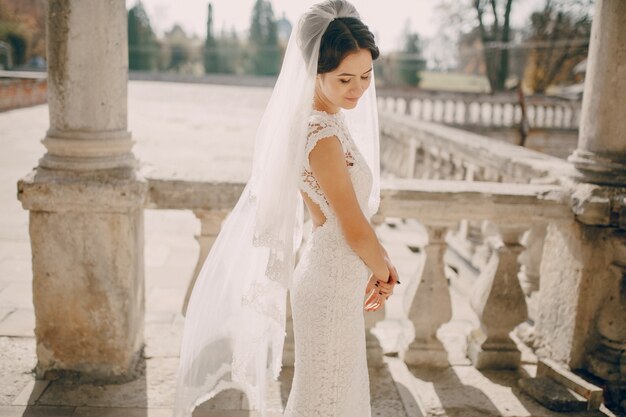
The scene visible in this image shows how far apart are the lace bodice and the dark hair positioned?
16 cm

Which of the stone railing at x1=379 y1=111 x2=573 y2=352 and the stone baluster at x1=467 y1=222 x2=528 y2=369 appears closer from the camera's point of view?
the stone baluster at x1=467 y1=222 x2=528 y2=369

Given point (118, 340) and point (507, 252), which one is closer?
point (118, 340)

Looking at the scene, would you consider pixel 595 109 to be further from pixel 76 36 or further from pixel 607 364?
pixel 76 36

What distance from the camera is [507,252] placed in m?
3.22

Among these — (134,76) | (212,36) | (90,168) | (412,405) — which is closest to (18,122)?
(90,168)

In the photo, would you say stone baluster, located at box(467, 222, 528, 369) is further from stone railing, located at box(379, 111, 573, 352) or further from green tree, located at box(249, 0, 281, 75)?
green tree, located at box(249, 0, 281, 75)

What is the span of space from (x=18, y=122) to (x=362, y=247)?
559 inches

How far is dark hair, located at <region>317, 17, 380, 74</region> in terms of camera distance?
5.98ft

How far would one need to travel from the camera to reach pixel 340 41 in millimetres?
1818

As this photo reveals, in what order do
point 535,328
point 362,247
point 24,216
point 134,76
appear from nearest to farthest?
point 362,247
point 535,328
point 24,216
point 134,76

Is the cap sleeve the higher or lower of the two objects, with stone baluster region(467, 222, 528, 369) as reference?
higher

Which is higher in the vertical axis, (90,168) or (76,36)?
(76,36)

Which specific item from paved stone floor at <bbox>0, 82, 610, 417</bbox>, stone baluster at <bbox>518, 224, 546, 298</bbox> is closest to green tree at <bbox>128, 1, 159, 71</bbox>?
paved stone floor at <bbox>0, 82, 610, 417</bbox>

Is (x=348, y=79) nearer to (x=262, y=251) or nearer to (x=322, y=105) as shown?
(x=322, y=105)
